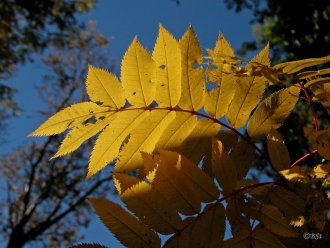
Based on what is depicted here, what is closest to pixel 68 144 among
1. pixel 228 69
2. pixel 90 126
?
pixel 90 126

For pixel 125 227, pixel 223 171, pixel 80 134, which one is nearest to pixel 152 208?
pixel 125 227

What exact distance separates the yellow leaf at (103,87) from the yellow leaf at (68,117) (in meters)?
0.02

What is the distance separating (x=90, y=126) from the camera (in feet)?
3.06

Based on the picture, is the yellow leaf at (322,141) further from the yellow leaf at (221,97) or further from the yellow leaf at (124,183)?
the yellow leaf at (124,183)

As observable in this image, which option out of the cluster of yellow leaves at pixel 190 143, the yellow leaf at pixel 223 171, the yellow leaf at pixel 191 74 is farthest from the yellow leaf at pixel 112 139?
the yellow leaf at pixel 223 171

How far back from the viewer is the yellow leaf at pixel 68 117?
925 millimetres

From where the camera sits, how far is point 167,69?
90 centimetres

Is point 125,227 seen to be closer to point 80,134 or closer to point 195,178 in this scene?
point 195,178

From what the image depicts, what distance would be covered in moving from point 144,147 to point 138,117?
9 cm

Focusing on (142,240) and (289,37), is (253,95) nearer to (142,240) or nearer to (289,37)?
(142,240)

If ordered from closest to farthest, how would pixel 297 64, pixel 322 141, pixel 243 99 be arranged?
1. pixel 322 141
2. pixel 297 64
3. pixel 243 99

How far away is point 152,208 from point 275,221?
250mm

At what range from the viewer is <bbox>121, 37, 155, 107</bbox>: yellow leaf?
898mm

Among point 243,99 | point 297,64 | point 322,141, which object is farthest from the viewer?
point 243,99
